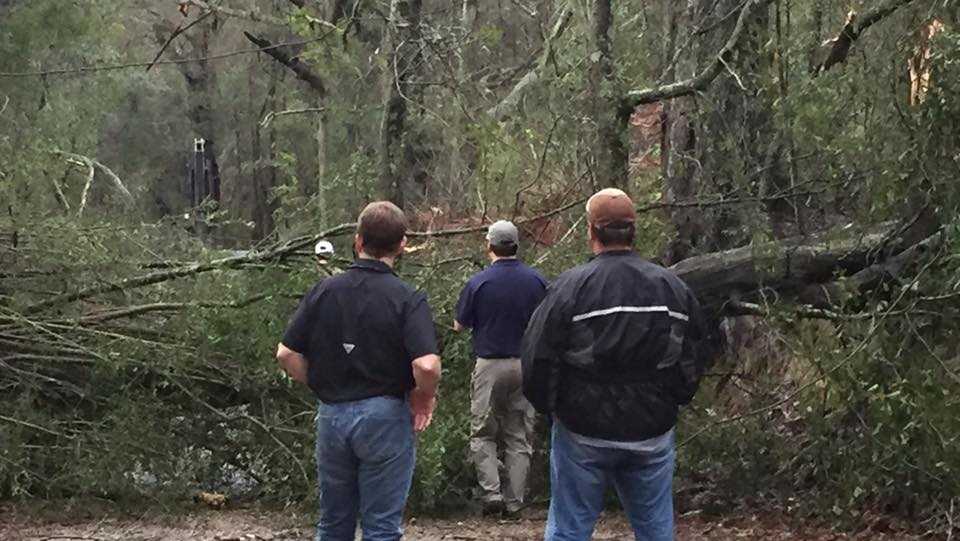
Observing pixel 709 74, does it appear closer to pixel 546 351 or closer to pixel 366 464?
pixel 546 351

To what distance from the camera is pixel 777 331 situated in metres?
8.92

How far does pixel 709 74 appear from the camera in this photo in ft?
30.8

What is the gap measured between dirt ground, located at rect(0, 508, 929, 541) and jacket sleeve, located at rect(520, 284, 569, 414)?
344cm

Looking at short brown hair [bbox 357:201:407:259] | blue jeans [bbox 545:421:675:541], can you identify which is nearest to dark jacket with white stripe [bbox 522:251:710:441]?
blue jeans [bbox 545:421:675:541]

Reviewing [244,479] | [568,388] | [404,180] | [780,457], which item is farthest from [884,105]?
[404,180]

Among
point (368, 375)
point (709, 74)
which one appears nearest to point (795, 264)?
point (709, 74)

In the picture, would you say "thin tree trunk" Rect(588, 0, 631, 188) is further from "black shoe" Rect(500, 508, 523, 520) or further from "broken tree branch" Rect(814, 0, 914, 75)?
"black shoe" Rect(500, 508, 523, 520)

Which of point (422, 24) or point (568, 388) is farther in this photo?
point (422, 24)

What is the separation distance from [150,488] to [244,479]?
0.78 metres

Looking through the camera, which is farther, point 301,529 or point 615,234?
point 301,529

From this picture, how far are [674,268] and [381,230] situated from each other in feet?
15.5

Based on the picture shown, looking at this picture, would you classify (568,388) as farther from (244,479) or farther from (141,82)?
(141,82)

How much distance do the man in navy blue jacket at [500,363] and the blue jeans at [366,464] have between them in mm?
3180

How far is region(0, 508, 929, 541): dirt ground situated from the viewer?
809cm
